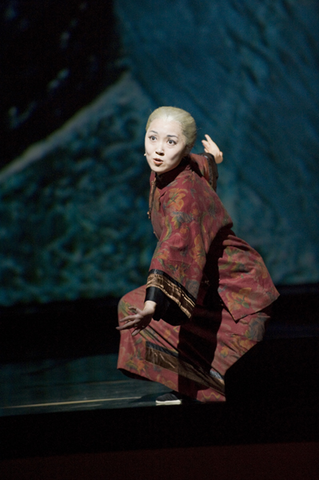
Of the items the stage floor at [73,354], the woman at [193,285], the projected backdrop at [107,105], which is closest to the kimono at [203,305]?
the woman at [193,285]

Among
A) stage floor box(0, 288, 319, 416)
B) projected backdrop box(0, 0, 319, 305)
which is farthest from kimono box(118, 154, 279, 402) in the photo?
projected backdrop box(0, 0, 319, 305)

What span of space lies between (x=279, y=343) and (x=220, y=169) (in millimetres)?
1375

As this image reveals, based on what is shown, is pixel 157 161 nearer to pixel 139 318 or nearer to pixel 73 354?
pixel 139 318

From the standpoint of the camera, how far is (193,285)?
1430mm

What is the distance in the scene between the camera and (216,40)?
11.0 feet

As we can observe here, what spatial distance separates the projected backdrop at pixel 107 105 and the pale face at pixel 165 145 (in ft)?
6.10

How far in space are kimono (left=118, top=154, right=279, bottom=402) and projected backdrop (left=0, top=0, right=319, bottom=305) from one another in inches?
69.1

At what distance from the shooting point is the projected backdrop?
3324 mm

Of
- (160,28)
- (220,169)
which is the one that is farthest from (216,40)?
(220,169)

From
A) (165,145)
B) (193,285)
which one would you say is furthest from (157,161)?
(193,285)

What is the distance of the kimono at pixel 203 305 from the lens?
1.51 metres

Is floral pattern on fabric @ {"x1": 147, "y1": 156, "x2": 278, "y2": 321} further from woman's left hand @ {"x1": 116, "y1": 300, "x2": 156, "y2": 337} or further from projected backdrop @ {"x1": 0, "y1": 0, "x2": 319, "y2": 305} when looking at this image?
projected backdrop @ {"x1": 0, "y1": 0, "x2": 319, "y2": 305}

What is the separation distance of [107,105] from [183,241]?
214cm

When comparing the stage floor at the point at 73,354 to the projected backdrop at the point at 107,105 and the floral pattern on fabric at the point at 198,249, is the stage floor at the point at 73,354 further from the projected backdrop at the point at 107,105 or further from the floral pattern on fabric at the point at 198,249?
the floral pattern on fabric at the point at 198,249
